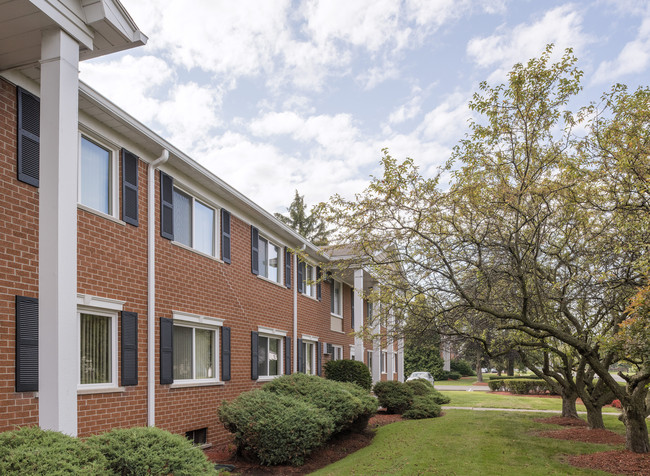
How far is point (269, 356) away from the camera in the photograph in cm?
1634

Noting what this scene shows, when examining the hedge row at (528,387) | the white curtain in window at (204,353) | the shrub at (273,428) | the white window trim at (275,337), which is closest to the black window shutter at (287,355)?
the white window trim at (275,337)

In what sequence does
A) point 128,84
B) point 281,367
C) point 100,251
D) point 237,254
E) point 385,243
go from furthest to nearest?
point 281,367 → point 237,254 → point 128,84 → point 385,243 → point 100,251

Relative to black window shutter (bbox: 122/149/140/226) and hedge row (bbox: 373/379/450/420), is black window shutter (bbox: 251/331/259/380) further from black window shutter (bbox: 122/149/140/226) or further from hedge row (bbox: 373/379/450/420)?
black window shutter (bbox: 122/149/140/226)

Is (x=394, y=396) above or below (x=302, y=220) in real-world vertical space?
below

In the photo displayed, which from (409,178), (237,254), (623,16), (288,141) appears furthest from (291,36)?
(288,141)

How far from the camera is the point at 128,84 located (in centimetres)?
1333

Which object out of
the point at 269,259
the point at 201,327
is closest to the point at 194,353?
the point at 201,327

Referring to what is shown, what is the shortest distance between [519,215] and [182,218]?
6799mm

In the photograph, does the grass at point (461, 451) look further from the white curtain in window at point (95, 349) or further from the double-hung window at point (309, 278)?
the double-hung window at point (309, 278)

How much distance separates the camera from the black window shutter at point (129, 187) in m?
9.64

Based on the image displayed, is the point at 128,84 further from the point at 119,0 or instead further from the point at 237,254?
the point at 119,0

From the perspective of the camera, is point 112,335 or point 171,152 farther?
point 171,152

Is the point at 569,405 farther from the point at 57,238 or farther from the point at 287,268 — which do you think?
the point at 57,238

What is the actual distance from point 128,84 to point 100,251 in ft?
19.4
